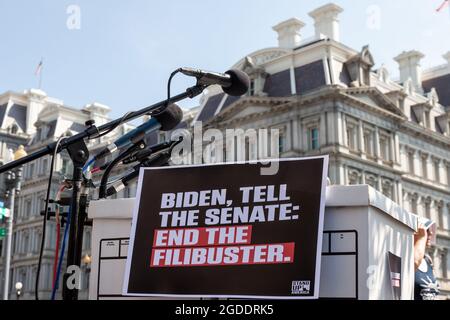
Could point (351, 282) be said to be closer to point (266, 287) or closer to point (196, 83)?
point (266, 287)

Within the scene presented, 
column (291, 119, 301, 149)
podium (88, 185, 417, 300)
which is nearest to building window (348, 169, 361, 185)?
column (291, 119, 301, 149)

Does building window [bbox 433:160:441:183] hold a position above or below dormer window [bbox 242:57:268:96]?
below

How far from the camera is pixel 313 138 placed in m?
39.0

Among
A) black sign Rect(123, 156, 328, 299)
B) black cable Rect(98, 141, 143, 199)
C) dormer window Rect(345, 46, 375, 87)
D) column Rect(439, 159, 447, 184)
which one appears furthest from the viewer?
column Rect(439, 159, 447, 184)

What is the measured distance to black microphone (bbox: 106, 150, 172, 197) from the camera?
19.0ft

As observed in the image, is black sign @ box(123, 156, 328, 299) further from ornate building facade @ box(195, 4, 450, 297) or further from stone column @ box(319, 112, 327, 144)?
stone column @ box(319, 112, 327, 144)

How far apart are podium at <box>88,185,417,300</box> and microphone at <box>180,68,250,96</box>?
3.78 feet

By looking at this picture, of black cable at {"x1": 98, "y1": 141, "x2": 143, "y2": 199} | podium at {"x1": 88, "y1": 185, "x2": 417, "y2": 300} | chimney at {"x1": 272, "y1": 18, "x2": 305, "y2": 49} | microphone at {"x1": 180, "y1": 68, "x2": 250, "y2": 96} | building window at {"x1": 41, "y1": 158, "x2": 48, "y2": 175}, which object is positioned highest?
chimney at {"x1": 272, "y1": 18, "x2": 305, "y2": 49}

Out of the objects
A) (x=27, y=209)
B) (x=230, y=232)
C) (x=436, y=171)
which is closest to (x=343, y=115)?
(x=436, y=171)

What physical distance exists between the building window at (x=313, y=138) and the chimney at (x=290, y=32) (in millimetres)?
7256

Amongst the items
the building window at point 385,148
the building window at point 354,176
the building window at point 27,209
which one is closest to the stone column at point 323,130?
the building window at point 354,176

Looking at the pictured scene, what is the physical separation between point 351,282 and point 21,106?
6313 cm
